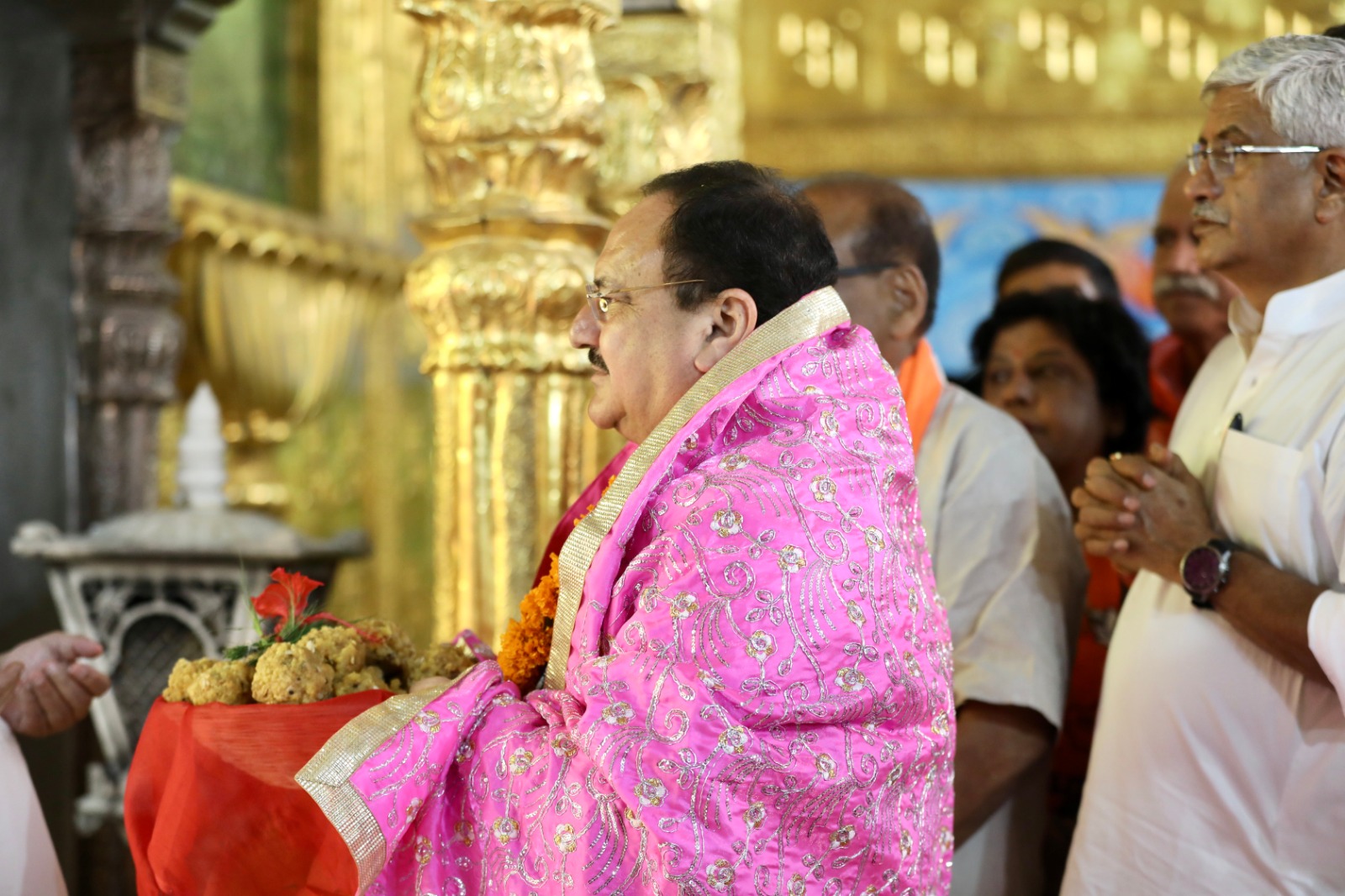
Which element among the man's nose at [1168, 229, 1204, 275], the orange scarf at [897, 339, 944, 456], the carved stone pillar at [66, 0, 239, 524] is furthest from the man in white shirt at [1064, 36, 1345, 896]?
the carved stone pillar at [66, 0, 239, 524]

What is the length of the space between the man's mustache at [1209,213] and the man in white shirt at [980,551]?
1.60 ft

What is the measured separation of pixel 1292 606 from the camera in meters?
1.86

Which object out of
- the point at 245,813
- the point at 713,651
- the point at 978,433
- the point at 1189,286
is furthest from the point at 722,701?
the point at 1189,286

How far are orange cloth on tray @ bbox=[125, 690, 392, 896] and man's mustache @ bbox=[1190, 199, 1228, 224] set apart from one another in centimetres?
139

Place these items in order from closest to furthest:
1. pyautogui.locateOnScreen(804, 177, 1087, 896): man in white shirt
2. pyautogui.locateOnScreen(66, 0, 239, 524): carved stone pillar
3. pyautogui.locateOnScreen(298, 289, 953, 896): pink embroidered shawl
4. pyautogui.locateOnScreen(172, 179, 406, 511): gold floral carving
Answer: pyautogui.locateOnScreen(298, 289, 953, 896): pink embroidered shawl
pyautogui.locateOnScreen(804, 177, 1087, 896): man in white shirt
pyautogui.locateOnScreen(66, 0, 239, 524): carved stone pillar
pyautogui.locateOnScreen(172, 179, 406, 511): gold floral carving

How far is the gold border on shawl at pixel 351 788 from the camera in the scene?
147cm

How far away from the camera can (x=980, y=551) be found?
2.27 metres

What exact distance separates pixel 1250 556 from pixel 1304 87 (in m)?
0.66

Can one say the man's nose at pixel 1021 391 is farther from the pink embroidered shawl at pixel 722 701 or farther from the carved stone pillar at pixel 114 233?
the carved stone pillar at pixel 114 233

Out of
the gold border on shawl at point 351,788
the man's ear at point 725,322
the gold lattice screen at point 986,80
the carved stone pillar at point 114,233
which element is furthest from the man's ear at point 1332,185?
the gold lattice screen at point 986,80

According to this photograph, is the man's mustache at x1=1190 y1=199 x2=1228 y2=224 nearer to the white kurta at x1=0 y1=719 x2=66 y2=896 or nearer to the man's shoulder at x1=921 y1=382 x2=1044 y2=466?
the man's shoulder at x1=921 y1=382 x2=1044 y2=466

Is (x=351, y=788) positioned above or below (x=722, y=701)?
below

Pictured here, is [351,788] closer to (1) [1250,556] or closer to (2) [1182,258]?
(1) [1250,556]

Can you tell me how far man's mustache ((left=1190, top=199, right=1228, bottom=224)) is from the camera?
203 cm
